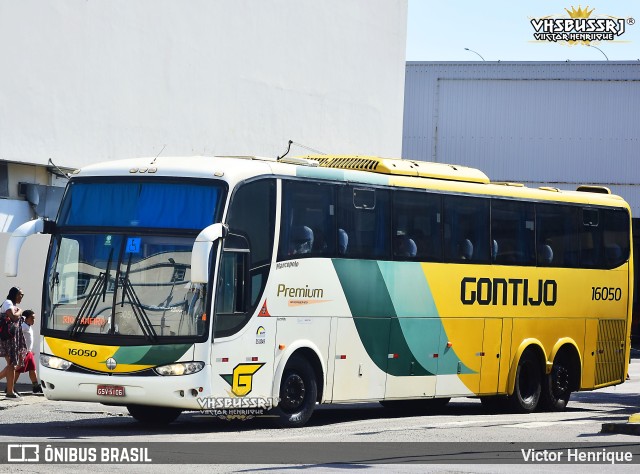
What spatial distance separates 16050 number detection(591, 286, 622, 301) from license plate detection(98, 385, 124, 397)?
10.2 metres

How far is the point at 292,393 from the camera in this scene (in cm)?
1766

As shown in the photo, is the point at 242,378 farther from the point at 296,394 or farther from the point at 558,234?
the point at 558,234

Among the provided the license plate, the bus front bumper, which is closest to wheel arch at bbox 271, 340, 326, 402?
the bus front bumper

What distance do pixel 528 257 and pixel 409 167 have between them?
3.04 metres

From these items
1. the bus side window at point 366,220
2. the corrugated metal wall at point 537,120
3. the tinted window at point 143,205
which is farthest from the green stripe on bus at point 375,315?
the corrugated metal wall at point 537,120

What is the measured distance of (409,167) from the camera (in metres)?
20.3

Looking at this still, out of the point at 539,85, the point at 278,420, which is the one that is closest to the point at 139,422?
the point at 278,420

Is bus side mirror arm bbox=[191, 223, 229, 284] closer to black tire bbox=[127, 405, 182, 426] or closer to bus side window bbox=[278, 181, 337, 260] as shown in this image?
bus side window bbox=[278, 181, 337, 260]

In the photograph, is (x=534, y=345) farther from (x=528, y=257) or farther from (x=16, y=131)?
(x=16, y=131)

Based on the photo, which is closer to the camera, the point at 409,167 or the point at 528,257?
the point at 409,167

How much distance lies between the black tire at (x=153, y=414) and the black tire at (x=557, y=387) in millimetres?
7253

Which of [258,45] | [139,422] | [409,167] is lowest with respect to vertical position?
[139,422]

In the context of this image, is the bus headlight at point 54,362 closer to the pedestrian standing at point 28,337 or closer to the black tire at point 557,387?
the pedestrian standing at point 28,337

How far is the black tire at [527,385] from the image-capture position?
72.7 ft
